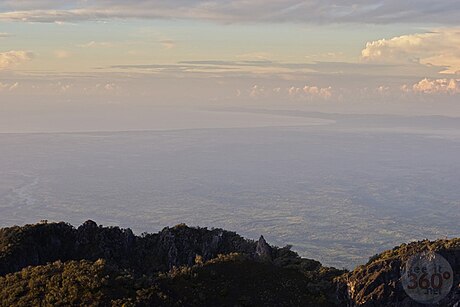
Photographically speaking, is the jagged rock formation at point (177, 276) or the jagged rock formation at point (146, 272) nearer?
the jagged rock formation at point (146, 272)

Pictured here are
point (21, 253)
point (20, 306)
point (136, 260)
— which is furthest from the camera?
point (136, 260)

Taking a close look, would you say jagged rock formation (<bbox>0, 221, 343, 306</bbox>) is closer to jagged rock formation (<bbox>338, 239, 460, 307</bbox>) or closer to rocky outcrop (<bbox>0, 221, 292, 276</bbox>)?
rocky outcrop (<bbox>0, 221, 292, 276</bbox>)

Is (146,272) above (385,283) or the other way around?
the other way around

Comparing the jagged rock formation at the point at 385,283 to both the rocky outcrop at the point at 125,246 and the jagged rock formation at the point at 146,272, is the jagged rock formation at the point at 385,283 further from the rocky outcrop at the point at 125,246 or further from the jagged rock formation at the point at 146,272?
the rocky outcrop at the point at 125,246

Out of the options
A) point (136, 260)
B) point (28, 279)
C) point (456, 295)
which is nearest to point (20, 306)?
point (28, 279)

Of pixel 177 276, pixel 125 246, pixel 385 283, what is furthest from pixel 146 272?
pixel 385 283

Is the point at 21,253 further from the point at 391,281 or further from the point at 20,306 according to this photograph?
the point at 391,281

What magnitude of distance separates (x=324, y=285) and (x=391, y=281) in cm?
649

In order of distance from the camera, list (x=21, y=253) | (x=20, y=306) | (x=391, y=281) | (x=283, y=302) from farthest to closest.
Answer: (x=21, y=253) < (x=391, y=281) < (x=283, y=302) < (x=20, y=306)

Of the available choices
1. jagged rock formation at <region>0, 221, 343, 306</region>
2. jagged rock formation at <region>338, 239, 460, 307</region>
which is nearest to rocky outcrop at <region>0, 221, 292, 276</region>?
jagged rock formation at <region>0, 221, 343, 306</region>

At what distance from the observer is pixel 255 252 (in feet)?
243

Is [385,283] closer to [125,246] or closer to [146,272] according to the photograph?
[146,272]

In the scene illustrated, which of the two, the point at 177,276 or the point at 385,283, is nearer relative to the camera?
the point at 177,276

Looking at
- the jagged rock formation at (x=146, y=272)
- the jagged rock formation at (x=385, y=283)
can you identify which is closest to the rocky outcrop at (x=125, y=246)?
the jagged rock formation at (x=146, y=272)
